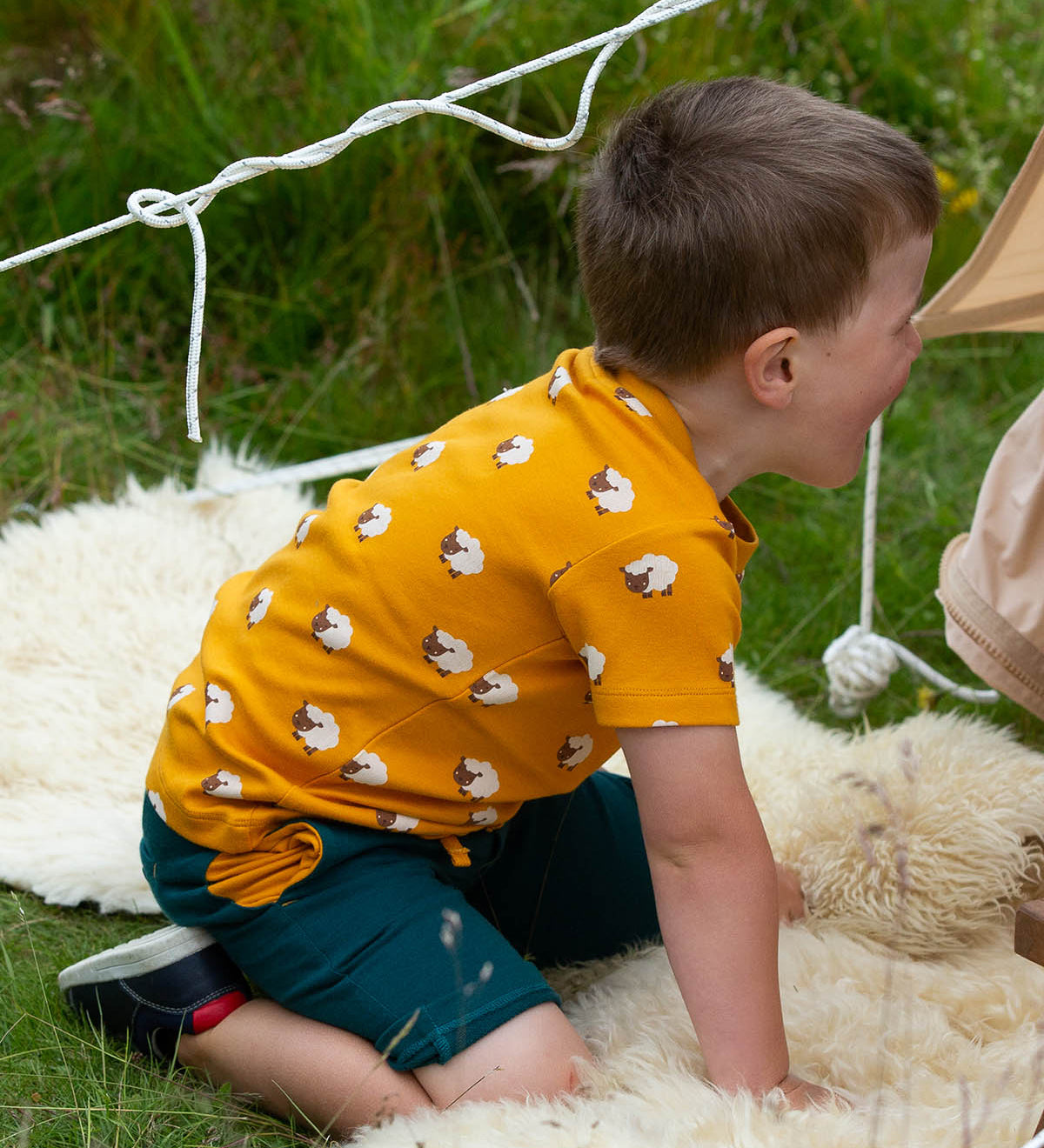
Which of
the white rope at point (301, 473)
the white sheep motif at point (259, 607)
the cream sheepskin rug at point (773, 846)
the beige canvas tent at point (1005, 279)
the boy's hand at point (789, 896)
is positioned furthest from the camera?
the white rope at point (301, 473)

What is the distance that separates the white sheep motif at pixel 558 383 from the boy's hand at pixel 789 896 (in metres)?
0.57

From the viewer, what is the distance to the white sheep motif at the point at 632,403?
113 centimetres

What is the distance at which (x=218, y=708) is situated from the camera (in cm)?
122

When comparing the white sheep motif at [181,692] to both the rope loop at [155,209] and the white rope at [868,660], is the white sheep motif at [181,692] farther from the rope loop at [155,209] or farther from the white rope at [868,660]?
the white rope at [868,660]

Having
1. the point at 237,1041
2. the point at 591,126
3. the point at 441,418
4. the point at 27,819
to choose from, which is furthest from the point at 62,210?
the point at 237,1041

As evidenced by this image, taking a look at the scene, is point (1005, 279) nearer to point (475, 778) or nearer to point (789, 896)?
point (789, 896)

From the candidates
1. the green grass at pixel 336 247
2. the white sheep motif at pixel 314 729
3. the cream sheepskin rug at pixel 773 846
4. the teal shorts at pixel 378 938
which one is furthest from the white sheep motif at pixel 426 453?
the green grass at pixel 336 247

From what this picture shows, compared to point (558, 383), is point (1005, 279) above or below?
below

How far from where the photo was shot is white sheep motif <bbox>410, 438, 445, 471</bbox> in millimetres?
1203

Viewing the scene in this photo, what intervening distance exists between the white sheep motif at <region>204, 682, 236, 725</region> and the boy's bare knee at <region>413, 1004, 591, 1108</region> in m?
0.35

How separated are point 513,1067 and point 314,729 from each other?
13.1 inches

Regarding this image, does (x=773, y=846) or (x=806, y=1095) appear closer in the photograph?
(x=806, y=1095)

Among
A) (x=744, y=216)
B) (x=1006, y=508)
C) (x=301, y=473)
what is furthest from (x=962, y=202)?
(x=744, y=216)

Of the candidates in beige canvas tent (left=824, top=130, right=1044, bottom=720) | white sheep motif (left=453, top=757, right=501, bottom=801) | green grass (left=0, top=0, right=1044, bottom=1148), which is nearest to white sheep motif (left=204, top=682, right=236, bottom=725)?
white sheep motif (left=453, top=757, right=501, bottom=801)
